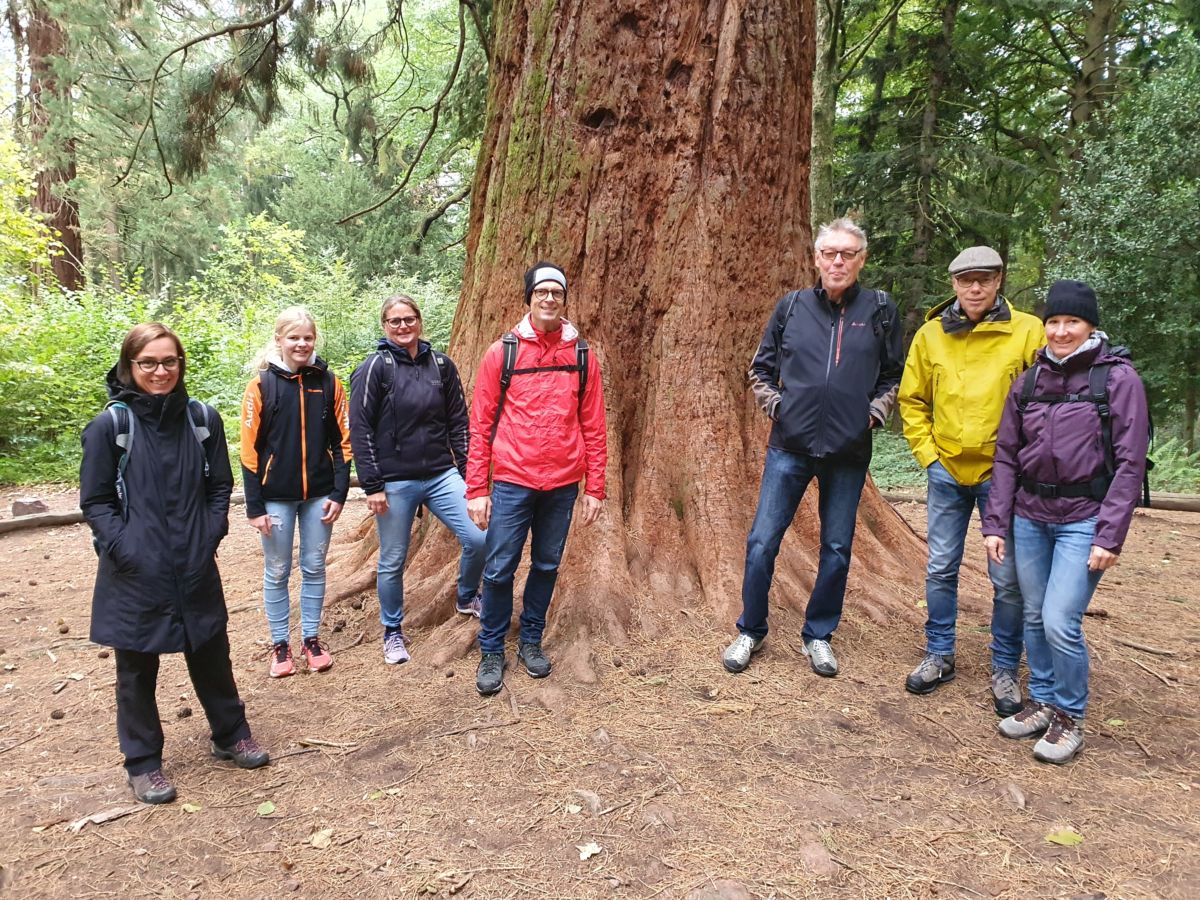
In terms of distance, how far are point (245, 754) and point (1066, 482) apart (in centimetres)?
346

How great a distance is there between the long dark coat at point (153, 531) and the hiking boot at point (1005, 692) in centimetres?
334

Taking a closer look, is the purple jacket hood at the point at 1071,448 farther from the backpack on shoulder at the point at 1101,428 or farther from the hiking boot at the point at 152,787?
the hiking boot at the point at 152,787

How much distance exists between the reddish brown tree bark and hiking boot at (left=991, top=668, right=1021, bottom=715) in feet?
48.6

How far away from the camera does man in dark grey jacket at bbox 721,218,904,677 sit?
3332mm

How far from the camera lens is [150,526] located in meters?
2.68

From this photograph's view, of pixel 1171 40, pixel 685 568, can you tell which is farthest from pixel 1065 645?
pixel 1171 40

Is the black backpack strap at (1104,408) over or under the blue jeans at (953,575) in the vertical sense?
over

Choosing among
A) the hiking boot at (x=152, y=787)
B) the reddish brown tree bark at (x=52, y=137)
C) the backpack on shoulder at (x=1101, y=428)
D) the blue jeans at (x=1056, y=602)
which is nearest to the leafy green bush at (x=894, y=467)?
the blue jeans at (x=1056, y=602)

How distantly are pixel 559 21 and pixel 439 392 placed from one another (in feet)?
7.78

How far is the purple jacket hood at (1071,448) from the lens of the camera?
2725 mm

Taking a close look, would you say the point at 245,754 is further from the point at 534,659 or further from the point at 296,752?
the point at 534,659

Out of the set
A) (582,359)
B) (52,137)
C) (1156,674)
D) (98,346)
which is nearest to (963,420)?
(582,359)

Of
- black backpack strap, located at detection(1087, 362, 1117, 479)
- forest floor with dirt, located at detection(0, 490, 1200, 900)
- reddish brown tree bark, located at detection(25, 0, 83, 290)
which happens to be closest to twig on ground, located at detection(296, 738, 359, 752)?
forest floor with dirt, located at detection(0, 490, 1200, 900)

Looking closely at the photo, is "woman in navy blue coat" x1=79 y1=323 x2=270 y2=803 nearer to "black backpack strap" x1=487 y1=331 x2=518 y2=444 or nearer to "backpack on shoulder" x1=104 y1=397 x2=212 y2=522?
"backpack on shoulder" x1=104 y1=397 x2=212 y2=522
